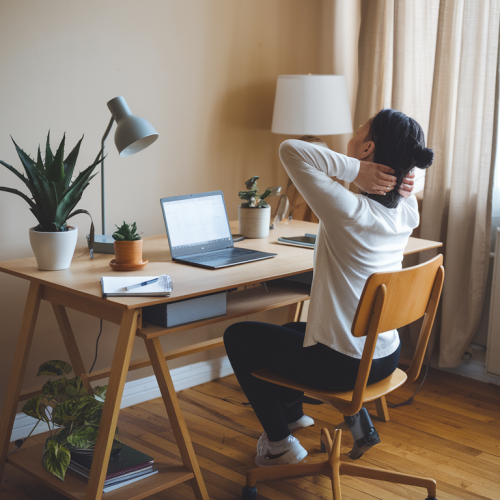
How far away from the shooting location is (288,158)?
1.70m

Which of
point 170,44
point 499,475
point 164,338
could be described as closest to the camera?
point 499,475

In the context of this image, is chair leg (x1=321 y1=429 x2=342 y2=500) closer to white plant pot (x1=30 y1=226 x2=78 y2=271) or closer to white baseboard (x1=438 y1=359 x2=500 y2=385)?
white plant pot (x1=30 y1=226 x2=78 y2=271)

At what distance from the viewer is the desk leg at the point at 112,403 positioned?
1.61 metres

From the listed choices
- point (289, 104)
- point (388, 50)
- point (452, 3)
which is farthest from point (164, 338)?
point (452, 3)

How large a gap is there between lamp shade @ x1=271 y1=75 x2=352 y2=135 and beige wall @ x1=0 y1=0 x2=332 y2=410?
0.67 ft

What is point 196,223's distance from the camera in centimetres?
219

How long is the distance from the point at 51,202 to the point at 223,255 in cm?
61

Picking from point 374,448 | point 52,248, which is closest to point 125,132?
point 52,248

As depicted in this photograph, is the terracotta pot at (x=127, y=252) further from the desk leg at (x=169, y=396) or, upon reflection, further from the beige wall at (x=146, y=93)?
the beige wall at (x=146, y=93)

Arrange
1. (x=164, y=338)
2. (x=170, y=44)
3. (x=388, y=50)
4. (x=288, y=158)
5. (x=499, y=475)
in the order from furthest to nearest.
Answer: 1. (x=388, y=50)
2. (x=164, y=338)
3. (x=170, y=44)
4. (x=499, y=475)
5. (x=288, y=158)

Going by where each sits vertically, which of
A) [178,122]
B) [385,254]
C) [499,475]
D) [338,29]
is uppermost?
[338,29]

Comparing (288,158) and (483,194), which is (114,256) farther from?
(483,194)

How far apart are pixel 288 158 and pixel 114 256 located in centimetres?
77

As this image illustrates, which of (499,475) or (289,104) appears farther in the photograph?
(289,104)
